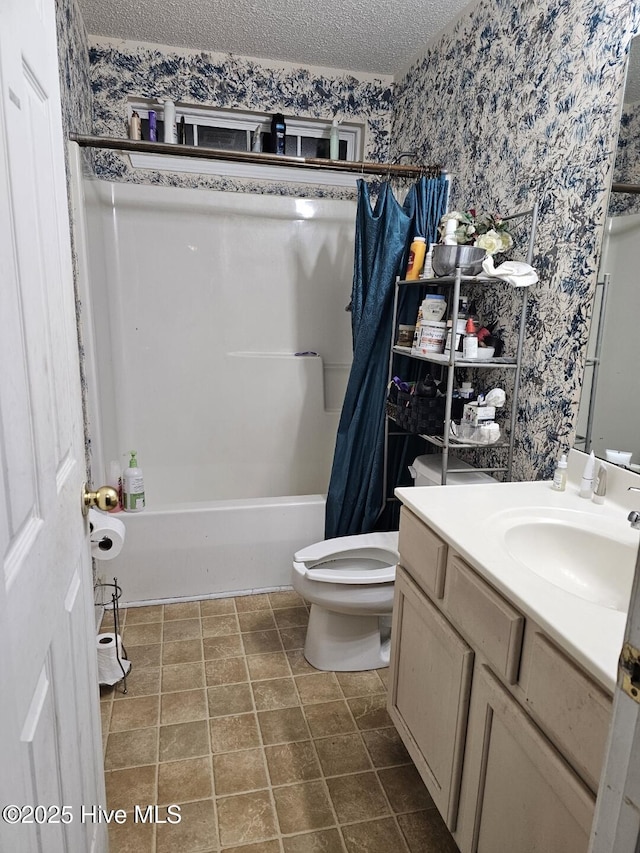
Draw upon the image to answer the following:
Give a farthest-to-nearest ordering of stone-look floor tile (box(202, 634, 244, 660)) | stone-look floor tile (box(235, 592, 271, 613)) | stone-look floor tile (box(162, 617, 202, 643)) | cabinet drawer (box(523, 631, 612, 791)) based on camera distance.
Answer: stone-look floor tile (box(235, 592, 271, 613))
stone-look floor tile (box(162, 617, 202, 643))
stone-look floor tile (box(202, 634, 244, 660))
cabinet drawer (box(523, 631, 612, 791))

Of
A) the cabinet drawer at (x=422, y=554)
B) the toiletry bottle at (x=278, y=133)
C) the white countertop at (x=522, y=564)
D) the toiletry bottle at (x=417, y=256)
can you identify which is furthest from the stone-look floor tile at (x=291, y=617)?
the toiletry bottle at (x=278, y=133)

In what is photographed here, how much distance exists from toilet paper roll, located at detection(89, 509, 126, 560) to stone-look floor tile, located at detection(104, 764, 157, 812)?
1.99 feet

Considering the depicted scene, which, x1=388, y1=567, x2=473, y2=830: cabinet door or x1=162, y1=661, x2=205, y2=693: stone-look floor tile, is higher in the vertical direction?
x1=388, y1=567, x2=473, y2=830: cabinet door

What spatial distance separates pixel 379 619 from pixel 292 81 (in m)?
2.61

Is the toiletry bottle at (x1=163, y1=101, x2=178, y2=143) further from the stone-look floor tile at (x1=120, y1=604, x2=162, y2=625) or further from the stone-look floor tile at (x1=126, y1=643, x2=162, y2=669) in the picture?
the stone-look floor tile at (x1=126, y1=643, x2=162, y2=669)

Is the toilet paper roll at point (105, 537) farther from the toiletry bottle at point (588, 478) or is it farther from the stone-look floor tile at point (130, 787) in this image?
the toiletry bottle at point (588, 478)

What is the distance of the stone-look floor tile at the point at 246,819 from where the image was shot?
1.38 metres

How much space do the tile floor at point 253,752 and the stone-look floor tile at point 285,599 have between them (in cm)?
18

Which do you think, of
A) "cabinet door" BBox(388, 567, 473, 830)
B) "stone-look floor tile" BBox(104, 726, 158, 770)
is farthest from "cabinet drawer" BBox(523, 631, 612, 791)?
"stone-look floor tile" BBox(104, 726, 158, 770)

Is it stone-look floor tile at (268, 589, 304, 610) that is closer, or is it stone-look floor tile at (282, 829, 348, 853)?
stone-look floor tile at (282, 829, 348, 853)

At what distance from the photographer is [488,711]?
1.08 m

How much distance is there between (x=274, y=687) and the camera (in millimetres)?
1908

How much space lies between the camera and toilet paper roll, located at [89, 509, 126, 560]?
168 centimetres

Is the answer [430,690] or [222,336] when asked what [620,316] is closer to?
[430,690]
